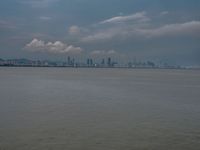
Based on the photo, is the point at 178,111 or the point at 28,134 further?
the point at 178,111

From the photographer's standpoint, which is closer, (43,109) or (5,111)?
(5,111)

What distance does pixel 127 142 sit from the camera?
12.2 metres

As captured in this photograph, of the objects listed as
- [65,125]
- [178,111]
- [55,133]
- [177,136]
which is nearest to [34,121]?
[65,125]

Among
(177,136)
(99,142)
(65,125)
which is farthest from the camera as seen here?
(65,125)

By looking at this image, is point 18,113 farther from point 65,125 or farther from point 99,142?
point 99,142

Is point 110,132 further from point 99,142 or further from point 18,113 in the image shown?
point 18,113

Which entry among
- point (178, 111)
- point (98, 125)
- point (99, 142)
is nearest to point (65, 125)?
point (98, 125)

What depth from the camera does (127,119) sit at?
1695cm

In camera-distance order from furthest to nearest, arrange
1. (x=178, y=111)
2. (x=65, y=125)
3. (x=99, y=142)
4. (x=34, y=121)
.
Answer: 1. (x=178, y=111)
2. (x=34, y=121)
3. (x=65, y=125)
4. (x=99, y=142)

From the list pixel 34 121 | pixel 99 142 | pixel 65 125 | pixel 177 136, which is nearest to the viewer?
pixel 99 142

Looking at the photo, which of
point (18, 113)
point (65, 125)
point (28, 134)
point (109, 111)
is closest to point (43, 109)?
point (18, 113)

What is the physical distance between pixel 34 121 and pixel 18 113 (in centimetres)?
284

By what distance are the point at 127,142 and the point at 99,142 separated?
42.9 inches

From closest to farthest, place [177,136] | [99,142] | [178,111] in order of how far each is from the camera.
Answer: [99,142] < [177,136] < [178,111]
